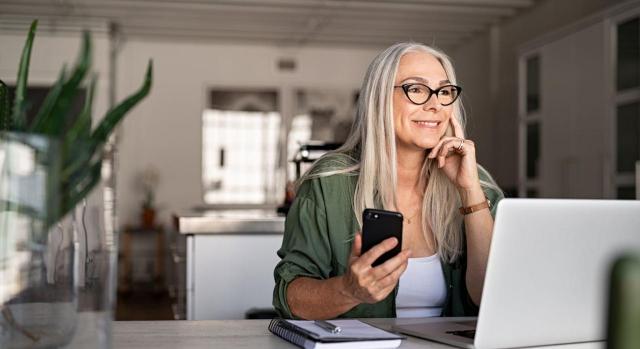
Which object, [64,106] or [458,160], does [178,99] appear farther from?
[64,106]

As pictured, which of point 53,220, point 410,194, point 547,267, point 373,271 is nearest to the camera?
point 53,220

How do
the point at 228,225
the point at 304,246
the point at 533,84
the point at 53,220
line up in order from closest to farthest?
the point at 53,220, the point at 304,246, the point at 228,225, the point at 533,84

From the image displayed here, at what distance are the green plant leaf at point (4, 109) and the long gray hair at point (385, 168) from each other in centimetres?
95

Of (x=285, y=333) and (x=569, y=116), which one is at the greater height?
(x=569, y=116)

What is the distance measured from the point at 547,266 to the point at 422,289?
703mm

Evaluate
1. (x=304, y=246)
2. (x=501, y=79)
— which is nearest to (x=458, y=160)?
(x=304, y=246)

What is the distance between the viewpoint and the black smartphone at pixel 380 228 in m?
1.29

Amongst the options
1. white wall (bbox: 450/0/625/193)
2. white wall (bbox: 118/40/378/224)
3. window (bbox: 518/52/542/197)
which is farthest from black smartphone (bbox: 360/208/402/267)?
white wall (bbox: 118/40/378/224)

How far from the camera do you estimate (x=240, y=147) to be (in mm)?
9820

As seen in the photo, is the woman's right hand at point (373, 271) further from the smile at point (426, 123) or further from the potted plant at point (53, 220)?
the smile at point (426, 123)

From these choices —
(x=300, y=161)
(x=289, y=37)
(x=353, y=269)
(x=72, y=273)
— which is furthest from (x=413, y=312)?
(x=289, y=37)

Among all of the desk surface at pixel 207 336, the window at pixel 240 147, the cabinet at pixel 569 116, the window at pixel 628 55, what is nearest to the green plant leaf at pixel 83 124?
the desk surface at pixel 207 336

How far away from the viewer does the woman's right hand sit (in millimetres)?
1253

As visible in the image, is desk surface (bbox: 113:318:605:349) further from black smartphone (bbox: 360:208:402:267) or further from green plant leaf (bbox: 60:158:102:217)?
Result: green plant leaf (bbox: 60:158:102:217)
